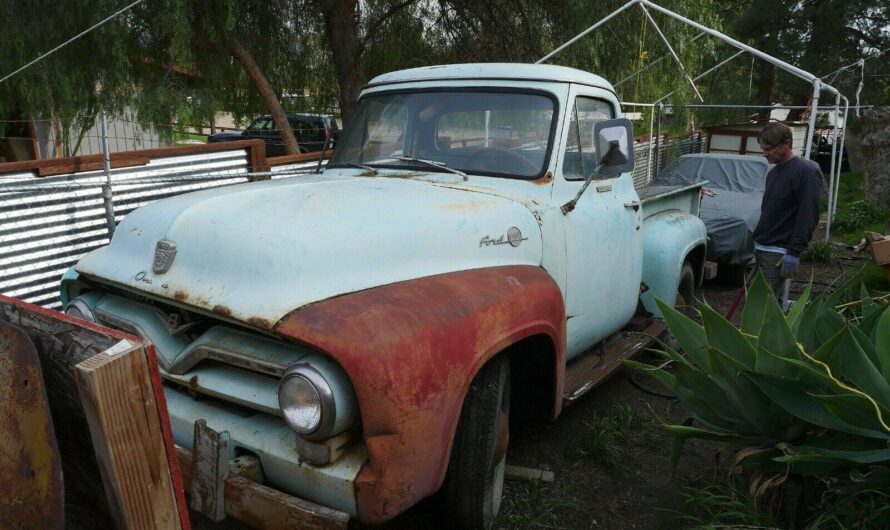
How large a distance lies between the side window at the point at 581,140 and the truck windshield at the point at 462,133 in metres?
0.17

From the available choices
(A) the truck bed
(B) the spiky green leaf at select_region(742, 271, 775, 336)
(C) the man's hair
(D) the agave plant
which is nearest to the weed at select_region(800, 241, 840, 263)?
(A) the truck bed

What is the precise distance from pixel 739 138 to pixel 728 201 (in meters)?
8.41

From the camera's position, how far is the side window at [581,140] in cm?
381

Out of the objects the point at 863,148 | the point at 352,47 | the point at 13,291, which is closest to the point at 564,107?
the point at 13,291

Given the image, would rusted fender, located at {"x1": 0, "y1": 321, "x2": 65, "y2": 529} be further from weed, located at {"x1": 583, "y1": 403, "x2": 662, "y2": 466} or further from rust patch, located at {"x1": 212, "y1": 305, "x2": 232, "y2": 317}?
weed, located at {"x1": 583, "y1": 403, "x2": 662, "y2": 466}

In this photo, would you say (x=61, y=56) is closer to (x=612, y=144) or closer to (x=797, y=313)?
(x=612, y=144)

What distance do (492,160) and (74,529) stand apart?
2567 millimetres

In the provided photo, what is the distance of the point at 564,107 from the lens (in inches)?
149

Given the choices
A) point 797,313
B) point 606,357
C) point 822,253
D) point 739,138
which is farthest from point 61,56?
point 739,138

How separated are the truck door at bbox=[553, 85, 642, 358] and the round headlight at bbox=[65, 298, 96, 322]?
7.20 ft

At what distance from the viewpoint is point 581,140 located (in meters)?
3.96

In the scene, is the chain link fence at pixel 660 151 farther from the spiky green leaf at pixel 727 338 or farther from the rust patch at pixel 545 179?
the spiky green leaf at pixel 727 338

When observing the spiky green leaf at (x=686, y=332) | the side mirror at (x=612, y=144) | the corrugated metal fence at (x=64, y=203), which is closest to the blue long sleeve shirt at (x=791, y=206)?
the side mirror at (x=612, y=144)

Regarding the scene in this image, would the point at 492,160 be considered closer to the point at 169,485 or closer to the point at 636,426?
the point at 636,426
